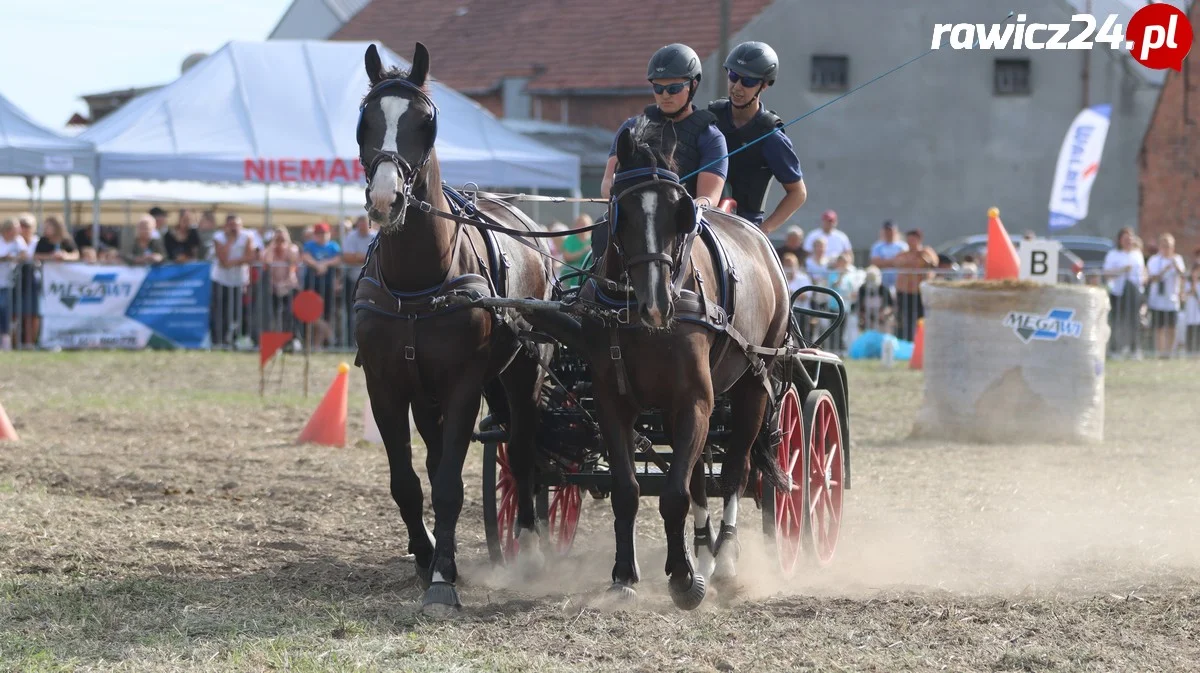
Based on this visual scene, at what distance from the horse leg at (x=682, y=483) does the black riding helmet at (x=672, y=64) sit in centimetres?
152

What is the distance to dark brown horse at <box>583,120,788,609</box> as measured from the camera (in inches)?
227

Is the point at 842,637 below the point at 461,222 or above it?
below

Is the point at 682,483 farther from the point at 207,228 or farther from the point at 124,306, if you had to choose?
the point at 207,228

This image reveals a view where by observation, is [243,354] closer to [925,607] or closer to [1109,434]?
[1109,434]

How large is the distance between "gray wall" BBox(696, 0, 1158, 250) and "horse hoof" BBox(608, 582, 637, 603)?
27.5m

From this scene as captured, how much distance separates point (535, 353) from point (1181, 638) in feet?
9.37

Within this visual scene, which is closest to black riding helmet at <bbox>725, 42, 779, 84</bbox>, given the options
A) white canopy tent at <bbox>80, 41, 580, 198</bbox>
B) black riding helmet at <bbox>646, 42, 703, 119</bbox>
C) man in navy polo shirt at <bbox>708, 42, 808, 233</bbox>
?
man in navy polo shirt at <bbox>708, 42, 808, 233</bbox>

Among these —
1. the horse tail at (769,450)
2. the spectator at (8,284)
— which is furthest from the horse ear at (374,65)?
the spectator at (8,284)

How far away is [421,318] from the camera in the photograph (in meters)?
6.21

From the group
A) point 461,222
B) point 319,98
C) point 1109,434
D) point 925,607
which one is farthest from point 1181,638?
point 319,98

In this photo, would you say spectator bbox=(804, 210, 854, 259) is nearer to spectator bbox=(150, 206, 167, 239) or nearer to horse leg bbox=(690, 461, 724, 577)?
spectator bbox=(150, 206, 167, 239)

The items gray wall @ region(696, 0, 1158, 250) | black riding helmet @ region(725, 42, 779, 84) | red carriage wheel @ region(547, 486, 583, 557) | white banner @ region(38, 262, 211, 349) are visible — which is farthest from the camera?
gray wall @ region(696, 0, 1158, 250)

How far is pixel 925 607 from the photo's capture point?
238 inches

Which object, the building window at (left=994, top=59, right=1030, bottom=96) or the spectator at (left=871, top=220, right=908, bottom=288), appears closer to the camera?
the spectator at (left=871, top=220, right=908, bottom=288)
